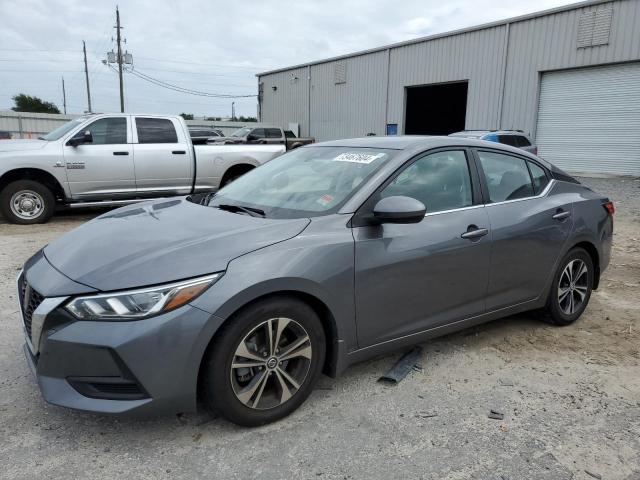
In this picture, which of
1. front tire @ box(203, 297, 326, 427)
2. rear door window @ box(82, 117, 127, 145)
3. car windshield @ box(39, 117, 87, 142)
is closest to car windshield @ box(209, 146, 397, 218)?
front tire @ box(203, 297, 326, 427)

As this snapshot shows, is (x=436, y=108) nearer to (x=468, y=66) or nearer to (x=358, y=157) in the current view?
(x=468, y=66)

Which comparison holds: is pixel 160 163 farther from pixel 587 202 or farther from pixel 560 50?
pixel 560 50

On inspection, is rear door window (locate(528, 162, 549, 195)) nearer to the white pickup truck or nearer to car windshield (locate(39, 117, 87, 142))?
the white pickup truck

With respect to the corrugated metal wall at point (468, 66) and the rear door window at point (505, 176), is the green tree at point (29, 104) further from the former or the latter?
the rear door window at point (505, 176)

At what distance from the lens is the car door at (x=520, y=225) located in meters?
3.60

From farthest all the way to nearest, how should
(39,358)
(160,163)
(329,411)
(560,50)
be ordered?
(560,50)
(160,163)
(329,411)
(39,358)

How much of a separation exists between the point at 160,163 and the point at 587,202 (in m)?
6.98

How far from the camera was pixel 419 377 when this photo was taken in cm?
334

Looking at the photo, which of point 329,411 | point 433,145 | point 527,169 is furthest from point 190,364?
point 527,169

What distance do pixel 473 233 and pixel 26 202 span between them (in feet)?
24.7

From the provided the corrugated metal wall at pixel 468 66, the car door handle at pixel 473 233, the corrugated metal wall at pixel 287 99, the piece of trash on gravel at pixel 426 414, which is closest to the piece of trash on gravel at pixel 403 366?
the piece of trash on gravel at pixel 426 414

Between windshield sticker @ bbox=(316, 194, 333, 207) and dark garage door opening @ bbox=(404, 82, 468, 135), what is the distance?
73.7 feet

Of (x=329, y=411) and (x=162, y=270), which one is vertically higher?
(x=162, y=270)

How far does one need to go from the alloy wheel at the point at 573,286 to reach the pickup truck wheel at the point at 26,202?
772cm
